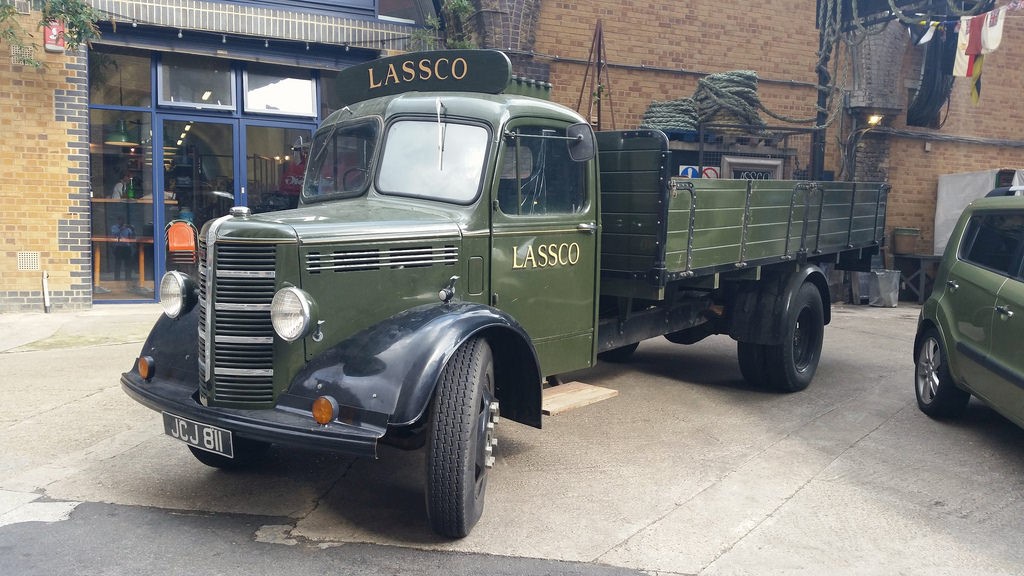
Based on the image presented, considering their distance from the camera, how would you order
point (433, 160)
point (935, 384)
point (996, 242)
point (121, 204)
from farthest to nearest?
point (121, 204) < point (935, 384) < point (996, 242) < point (433, 160)

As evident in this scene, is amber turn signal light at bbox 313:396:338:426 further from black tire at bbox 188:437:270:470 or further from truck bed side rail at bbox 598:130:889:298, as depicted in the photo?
truck bed side rail at bbox 598:130:889:298

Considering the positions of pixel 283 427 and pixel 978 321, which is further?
pixel 978 321

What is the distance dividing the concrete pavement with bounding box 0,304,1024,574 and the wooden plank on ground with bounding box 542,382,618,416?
0.30 m

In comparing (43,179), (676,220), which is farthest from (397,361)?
(43,179)

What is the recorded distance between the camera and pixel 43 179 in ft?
31.4

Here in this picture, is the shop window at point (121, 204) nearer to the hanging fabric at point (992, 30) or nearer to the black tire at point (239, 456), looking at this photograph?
the black tire at point (239, 456)

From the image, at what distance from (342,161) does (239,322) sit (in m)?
1.50

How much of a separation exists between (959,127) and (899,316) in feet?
16.2

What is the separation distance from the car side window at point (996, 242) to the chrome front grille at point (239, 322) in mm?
4607

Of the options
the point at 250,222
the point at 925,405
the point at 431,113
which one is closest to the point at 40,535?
the point at 250,222

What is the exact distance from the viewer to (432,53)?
16.7ft

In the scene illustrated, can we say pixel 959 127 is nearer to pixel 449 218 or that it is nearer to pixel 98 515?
pixel 449 218

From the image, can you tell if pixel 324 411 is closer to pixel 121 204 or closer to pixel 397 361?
pixel 397 361

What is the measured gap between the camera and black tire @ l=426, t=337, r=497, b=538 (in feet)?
12.1
